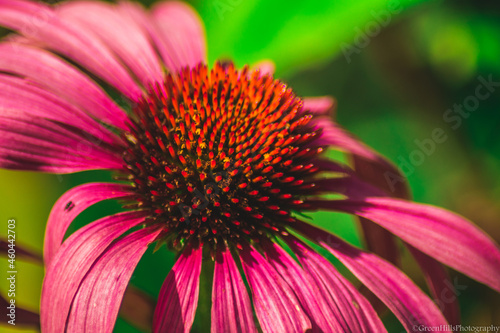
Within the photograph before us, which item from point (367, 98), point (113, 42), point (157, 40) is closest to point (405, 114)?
point (367, 98)

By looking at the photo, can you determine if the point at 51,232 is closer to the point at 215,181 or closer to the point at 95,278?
the point at 95,278

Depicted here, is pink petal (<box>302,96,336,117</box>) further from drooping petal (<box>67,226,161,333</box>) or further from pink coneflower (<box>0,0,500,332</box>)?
drooping petal (<box>67,226,161,333</box>)
